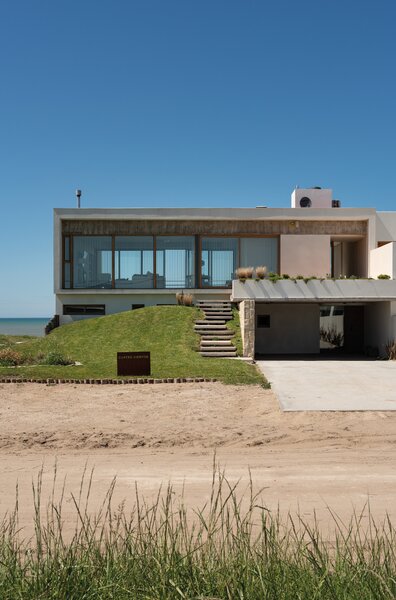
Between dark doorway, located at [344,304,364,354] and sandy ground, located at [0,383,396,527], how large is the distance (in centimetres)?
1244

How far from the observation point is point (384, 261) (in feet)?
70.5

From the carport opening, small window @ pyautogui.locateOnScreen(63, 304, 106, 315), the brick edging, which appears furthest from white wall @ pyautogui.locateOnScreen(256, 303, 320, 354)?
the brick edging

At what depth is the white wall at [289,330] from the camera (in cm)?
2189

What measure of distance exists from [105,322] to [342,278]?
395 inches

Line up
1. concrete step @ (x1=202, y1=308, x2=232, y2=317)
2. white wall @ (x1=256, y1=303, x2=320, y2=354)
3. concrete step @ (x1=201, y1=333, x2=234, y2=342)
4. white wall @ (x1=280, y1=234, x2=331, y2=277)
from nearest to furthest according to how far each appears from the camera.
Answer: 1. concrete step @ (x1=201, y1=333, x2=234, y2=342)
2. white wall @ (x1=256, y1=303, x2=320, y2=354)
3. concrete step @ (x1=202, y1=308, x2=232, y2=317)
4. white wall @ (x1=280, y1=234, x2=331, y2=277)

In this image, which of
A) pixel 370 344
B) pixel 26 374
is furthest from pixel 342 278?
pixel 26 374

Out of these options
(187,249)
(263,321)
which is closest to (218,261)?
(187,249)

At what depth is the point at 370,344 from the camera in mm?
21797

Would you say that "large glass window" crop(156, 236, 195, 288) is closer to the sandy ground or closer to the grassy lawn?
the grassy lawn

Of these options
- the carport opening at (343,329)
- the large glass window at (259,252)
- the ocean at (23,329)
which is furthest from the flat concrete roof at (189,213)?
the ocean at (23,329)

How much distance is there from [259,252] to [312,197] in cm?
548

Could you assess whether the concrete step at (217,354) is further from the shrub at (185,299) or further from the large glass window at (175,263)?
the large glass window at (175,263)

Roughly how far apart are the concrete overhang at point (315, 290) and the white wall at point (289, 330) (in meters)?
2.43

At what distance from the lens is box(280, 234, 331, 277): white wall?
84.5 feet
